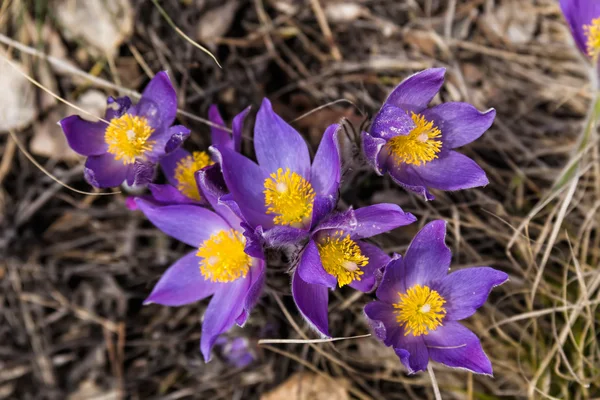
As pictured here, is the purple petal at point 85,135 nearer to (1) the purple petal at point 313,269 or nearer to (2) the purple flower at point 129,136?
(2) the purple flower at point 129,136

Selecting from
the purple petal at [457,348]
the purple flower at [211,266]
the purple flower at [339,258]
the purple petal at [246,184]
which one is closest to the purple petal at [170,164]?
the purple flower at [211,266]

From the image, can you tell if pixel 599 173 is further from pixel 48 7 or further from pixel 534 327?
pixel 48 7

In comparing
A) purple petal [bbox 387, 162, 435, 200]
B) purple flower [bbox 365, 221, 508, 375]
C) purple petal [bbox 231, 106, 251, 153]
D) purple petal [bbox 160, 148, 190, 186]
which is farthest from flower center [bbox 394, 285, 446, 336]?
purple petal [bbox 160, 148, 190, 186]

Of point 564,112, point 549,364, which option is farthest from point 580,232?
point 564,112

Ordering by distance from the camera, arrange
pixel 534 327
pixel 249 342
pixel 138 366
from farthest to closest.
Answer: pixel 138 366, pixel 249 342, pixel 534 327

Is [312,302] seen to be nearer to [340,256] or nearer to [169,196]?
[340,256]

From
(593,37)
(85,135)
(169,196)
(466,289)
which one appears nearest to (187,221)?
(169,196)

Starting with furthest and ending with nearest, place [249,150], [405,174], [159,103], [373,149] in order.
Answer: [249,150] → [159,103] → [405,174] → [373,149]
